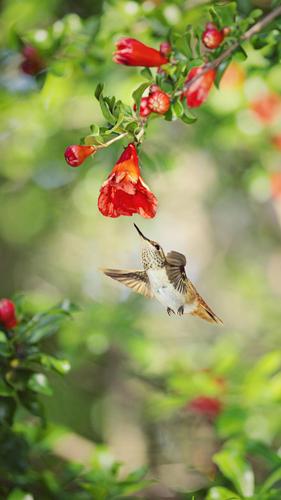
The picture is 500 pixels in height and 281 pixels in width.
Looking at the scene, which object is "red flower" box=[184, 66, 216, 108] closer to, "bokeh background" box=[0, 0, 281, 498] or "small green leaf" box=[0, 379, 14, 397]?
"bokeh background" box=[0, 0, 281, 498]

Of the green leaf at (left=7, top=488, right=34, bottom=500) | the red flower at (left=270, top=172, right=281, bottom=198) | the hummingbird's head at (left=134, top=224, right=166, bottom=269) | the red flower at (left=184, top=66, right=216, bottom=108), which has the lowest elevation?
the green leaf at (left=7, top=488, right=34, bottom=500)

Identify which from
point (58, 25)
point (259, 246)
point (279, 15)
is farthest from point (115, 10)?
point (259, 246)

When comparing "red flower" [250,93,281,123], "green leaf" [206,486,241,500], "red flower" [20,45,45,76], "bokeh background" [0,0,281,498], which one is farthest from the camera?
"red flower" [250,93,281,123]

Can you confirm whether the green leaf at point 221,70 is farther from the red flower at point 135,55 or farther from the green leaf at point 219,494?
the green leaf at point 219,494

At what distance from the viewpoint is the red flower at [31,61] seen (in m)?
1.51

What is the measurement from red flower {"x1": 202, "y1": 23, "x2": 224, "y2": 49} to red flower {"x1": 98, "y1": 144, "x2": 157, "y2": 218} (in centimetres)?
30

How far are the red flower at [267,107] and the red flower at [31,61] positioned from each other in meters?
0.79

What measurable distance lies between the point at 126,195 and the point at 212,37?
1.17ft

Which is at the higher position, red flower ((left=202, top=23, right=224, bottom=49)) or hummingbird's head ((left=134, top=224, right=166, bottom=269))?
red flower ((left=202, top=23, right=224, bottom=49))

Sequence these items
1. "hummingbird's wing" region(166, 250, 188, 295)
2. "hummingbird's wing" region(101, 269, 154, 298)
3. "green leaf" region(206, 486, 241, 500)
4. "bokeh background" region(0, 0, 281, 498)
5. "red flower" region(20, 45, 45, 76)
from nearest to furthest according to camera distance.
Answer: "hummingbird's wing" region(166, 250, 188, 295)
"hummingbird's wing" region(101, 269, 154, 298)
"green leaf" region(206, 486, 241, 500)
"red flower" region(20, 45, 45, 76)
"bokeh background" region(0, 0, 281, 498)

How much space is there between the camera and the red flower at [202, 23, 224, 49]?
1.01 meters

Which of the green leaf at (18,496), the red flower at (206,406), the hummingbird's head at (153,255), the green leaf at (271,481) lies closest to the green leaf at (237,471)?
the green leaf at (271,481)

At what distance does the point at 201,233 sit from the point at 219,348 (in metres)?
1.10

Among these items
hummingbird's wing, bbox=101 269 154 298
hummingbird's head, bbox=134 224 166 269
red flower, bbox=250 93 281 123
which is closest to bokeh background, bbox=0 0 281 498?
red flower, bbox=250 93 281 123
